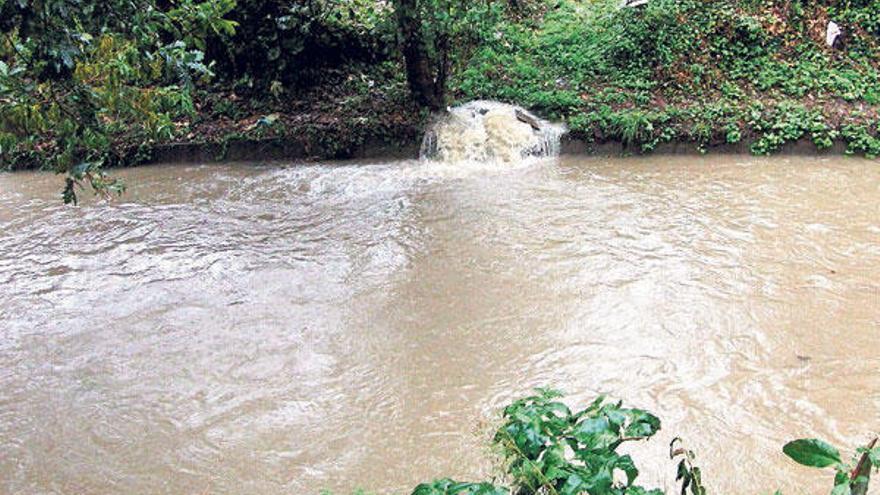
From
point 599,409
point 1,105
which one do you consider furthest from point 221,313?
point 599,409

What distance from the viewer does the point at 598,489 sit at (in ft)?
3.99

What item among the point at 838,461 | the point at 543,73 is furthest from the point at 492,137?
the point at 838,461

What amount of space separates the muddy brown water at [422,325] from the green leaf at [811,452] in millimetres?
2097

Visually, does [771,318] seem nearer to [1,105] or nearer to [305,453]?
[305,453]

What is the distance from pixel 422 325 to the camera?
4.70m

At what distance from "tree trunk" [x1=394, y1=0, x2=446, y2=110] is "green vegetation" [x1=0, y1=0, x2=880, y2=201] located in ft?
0.08

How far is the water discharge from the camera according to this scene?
8383 mm

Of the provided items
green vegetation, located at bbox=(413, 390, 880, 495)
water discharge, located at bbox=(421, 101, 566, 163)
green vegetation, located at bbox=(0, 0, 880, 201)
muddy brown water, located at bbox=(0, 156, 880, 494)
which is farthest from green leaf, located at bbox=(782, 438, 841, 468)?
water discharge, located at bbox=(421, 101, 566, 163)

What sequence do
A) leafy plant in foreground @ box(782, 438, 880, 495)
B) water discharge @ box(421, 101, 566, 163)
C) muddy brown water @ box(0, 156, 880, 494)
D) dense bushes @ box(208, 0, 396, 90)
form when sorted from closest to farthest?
leafy plant in foreground @ box(782, 438, 880, 495) → muddy brown water @ box(0, 156, 880, 494) → water discharge @ box(421, 101, 566, 163) → dense bushes @ box(208, 0, 396, 90)

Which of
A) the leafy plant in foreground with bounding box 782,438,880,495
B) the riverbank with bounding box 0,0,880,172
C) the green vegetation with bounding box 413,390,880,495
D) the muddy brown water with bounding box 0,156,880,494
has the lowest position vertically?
the muddy brown water with bounding box 0,156,880,494

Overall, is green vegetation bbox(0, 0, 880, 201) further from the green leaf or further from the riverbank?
the green leaf

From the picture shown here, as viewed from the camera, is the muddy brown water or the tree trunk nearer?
the muddy brown water

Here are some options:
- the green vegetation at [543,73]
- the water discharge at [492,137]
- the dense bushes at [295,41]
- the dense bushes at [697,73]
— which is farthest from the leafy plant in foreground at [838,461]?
the dense bushes at [295,41]

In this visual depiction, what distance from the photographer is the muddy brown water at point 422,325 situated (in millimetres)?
3506
